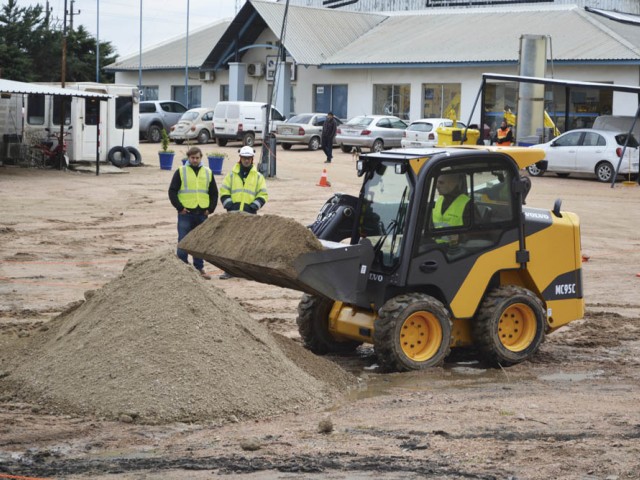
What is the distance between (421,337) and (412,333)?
0.12 meters

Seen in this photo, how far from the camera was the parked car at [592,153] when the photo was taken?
30.8m

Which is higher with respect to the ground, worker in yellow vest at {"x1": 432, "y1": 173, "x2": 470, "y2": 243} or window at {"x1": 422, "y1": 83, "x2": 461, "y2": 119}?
window at {"x1": 422, "y1": 83, "x2": 461, "y2": 119}

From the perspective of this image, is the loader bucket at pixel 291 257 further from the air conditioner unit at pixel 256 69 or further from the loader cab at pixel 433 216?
the air conditioner unit at pixel 256 69

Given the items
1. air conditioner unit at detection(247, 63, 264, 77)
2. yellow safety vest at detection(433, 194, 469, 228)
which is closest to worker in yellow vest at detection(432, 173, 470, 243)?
yellow safety vest at detection(433, 194, 469, 228)

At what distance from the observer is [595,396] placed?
948cm

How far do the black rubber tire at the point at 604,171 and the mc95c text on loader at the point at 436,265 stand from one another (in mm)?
20737

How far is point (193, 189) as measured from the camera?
14.6 meters

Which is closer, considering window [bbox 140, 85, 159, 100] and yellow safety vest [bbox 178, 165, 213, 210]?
yellow safety vest [bbox 178, 165, 213, 210]

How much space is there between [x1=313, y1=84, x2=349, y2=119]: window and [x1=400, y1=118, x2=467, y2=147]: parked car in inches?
523

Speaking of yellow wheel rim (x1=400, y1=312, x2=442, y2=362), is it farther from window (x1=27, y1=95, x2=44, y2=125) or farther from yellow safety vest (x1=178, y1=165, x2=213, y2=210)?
window (x1=27, y1=95, x2=44, y2=125)

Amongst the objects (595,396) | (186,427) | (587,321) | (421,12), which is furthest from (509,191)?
(421,12)

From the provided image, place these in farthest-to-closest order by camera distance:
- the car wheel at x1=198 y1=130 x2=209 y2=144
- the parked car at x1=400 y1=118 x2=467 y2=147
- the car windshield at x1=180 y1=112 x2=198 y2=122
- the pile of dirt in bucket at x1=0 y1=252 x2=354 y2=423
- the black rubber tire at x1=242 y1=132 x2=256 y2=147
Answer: the car wheel at x1=198 y1=130 x2=209 y2=144 < the car windshield at x1=180 y1=112 x2=198 y2=122 < the black rubber tire at x1=242 y1=132 x2=256 y2=147 < the parked car at x1=400 y1=118 x2=467 y2=147 < the pile of dirt in bucket at x1=0 y1=252 x2=354 y2=423

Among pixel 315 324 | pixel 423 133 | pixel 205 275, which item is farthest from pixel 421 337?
pixel 423 133

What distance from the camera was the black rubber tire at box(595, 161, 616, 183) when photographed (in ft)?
102
